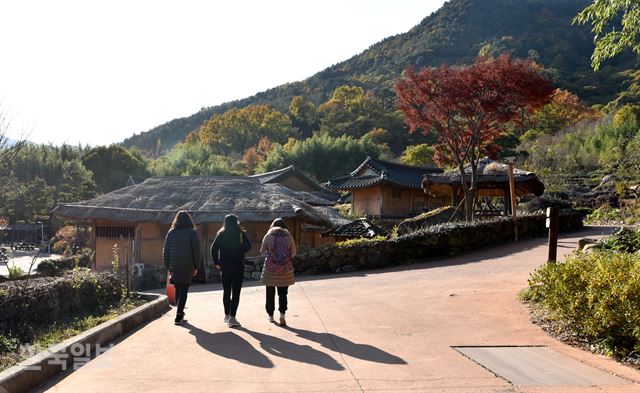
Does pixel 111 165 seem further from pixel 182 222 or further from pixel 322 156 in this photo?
pixel 182 222

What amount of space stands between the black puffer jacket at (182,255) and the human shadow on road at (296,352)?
1623 millimetres

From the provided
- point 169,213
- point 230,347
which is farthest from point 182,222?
point 169,213

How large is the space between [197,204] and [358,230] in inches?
253

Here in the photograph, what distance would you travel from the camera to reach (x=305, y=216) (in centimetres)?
2141

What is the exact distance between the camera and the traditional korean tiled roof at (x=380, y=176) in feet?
112

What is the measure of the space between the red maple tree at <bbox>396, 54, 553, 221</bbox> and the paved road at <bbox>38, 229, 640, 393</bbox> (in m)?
10.7

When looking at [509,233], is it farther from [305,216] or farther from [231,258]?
[231,258]

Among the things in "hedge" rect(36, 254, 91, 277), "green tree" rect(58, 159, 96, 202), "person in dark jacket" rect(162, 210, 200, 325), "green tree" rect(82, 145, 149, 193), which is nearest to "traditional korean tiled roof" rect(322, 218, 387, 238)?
"hedge" rect(36, 254, 91, 277)

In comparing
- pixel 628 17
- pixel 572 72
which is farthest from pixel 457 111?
pixel 572 72

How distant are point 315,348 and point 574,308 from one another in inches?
125

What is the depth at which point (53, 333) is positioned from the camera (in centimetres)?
701

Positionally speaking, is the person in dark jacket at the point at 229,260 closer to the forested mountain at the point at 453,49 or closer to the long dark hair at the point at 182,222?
the long dark hair at the point at 182,222

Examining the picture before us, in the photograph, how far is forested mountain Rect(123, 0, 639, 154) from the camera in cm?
9081

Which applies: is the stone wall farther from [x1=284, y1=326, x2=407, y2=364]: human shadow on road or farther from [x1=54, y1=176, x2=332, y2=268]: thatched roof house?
[x1=284, y1=326, x2=407, y2=364]: human shadow on road
